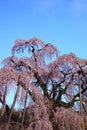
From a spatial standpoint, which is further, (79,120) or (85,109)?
(85,109)

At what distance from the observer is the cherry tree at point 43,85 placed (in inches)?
376

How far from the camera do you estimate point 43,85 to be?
1089 cm

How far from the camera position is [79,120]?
9945 mm

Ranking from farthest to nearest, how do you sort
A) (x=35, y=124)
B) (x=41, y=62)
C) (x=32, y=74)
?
(x=41, y=62) < (x=32, y=74) < (x=35, y=124)

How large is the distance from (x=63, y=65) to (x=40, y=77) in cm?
92

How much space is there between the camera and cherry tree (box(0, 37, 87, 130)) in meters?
9.55

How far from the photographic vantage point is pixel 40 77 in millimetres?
10938

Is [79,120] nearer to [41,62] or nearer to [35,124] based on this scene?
[35,124]

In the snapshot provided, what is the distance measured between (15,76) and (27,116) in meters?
1.41

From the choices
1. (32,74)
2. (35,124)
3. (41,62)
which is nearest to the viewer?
(35,124)

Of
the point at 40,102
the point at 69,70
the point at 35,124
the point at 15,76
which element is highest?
the point at 69,70

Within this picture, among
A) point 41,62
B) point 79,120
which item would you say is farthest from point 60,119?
point 41,62

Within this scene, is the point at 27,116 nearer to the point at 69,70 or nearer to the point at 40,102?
the point at 40,102

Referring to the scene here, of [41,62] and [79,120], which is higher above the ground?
[41,62]
